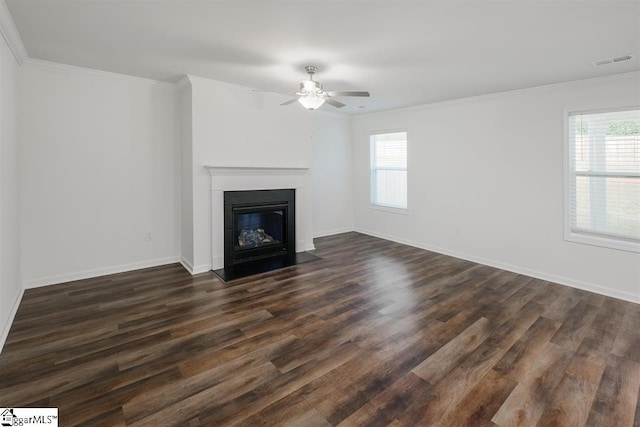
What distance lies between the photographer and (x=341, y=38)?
2.79 metres

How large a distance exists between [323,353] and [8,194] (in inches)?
127

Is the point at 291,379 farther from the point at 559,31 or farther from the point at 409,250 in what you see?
the point at 409,250

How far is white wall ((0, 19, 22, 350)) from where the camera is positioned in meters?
2.62

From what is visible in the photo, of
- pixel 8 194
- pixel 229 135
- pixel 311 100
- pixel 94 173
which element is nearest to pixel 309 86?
pixel 311 100

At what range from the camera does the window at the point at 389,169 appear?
6125 mm

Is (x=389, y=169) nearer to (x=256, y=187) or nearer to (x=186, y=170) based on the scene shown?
(x=256, y=187)

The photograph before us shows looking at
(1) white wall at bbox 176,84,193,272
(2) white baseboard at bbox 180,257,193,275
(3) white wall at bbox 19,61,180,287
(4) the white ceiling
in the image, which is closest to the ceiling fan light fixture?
(4) the white ceiling

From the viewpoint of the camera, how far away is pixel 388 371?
7.35ft

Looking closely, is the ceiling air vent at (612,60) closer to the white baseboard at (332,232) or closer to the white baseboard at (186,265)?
the white baseboard at (332,232)

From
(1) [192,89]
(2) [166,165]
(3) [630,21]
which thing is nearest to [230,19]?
(1) [192,89]

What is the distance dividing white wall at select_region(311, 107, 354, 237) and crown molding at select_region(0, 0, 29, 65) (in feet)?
14.1

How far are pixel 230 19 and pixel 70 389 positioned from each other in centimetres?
288

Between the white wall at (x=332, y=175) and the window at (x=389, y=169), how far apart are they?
0.62 meters

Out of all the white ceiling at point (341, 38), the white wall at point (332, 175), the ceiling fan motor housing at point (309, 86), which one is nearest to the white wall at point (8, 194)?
the white ceiling at point (341, 38)
